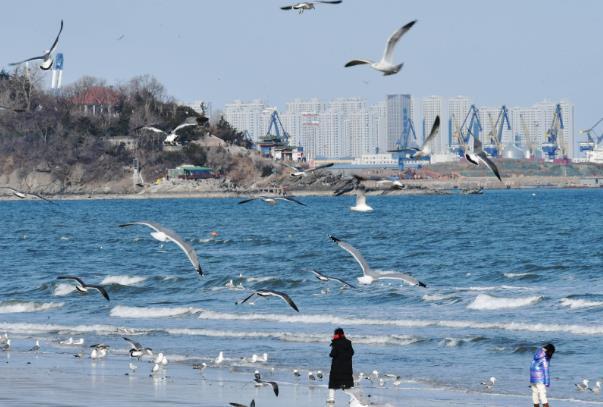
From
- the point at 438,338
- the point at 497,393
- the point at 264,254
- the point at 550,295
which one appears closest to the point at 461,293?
the point at 550,295

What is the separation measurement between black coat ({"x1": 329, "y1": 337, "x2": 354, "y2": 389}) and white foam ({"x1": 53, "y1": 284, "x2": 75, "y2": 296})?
2161cm

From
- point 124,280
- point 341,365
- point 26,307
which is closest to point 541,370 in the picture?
point 341,365

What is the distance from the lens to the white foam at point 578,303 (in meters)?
29.9

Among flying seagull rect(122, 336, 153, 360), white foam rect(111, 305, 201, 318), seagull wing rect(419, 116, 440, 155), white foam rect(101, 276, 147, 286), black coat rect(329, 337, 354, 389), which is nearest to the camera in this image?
seagull wing rect(419, 116, 440, 155)

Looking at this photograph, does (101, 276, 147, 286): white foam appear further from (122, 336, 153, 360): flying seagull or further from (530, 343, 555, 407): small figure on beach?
(530, 343, 555, 407): small figure on beach

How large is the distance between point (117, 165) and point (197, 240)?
339 ft

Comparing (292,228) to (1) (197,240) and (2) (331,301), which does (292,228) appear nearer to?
(1) (197,240)

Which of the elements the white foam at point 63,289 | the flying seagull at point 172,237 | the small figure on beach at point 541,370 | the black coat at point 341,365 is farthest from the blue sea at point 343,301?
the flying seagull at point 172,237

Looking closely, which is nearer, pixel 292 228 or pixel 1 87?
pixel 292 228

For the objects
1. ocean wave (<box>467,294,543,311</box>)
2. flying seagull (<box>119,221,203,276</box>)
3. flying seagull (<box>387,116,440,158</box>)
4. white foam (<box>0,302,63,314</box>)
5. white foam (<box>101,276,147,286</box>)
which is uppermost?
flying seagull (<box>387,116,440,158</box>)

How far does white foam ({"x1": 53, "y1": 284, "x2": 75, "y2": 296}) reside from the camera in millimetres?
37812

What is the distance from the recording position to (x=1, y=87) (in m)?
171

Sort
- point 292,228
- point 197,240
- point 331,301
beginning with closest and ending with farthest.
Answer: point 331,301 → point 197,240 → point 292,228

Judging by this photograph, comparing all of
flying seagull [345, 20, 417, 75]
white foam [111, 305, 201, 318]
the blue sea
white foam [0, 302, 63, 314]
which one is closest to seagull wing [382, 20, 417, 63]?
flying seagull [345, 20, 417, 75]
